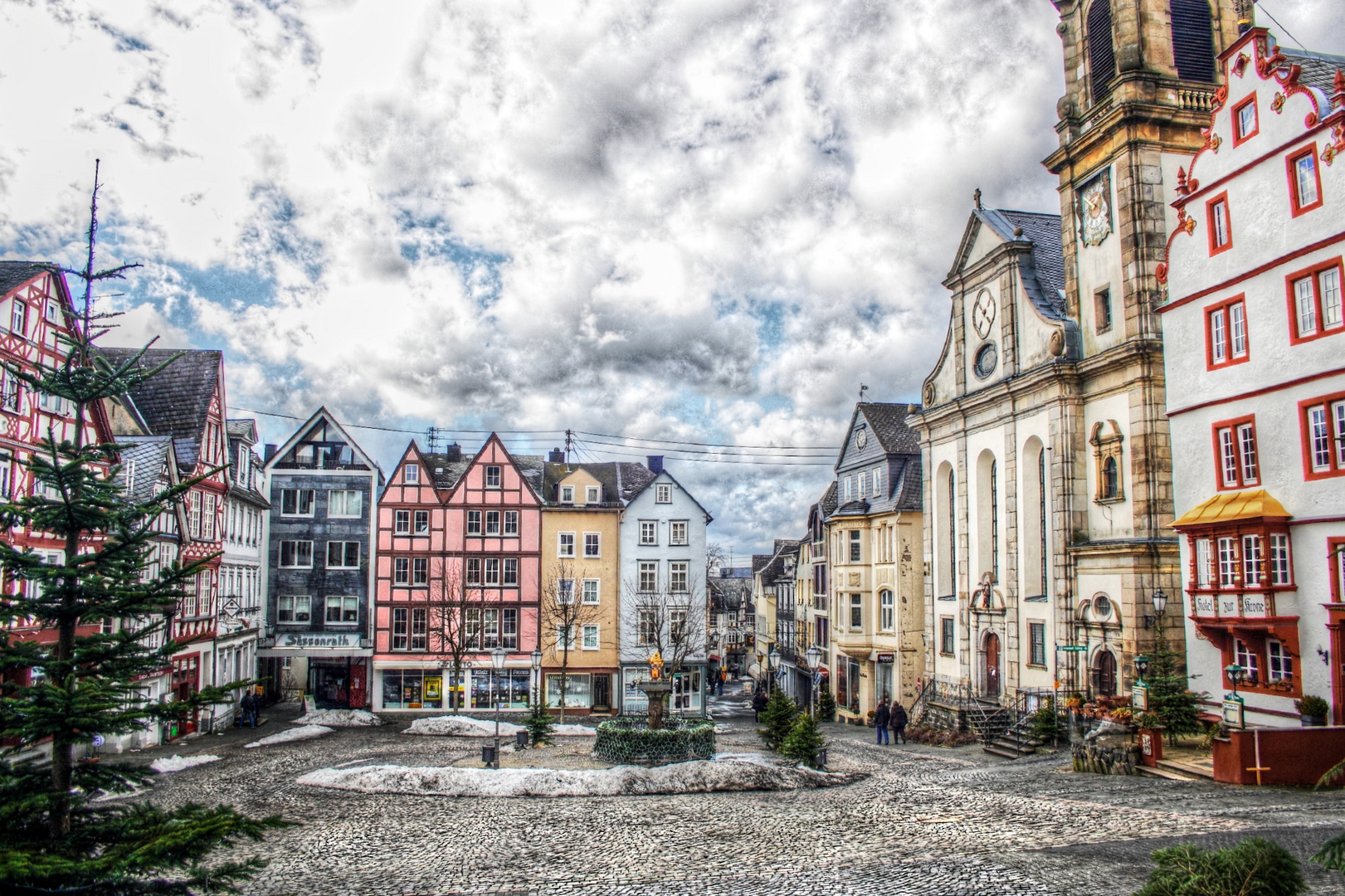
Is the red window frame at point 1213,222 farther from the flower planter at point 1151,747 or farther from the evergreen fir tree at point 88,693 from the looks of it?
the evergreen fir tree at point 88,693

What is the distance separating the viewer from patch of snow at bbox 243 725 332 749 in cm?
3366

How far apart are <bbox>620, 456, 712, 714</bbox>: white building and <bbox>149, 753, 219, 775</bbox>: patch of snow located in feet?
78.6

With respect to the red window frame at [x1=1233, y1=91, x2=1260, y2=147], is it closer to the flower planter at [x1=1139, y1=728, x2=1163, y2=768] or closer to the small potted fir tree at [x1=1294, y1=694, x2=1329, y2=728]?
the small potted fir tree at [x1=1294, y1=694, x2=1329, y2=728]

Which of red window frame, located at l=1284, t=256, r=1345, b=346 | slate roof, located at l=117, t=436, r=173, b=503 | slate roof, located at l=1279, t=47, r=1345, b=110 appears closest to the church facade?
slate roof, located at l=1279, t=47, r=1345, b=110

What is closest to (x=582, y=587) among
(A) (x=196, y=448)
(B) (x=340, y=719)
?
(B) (x=340, y=719)

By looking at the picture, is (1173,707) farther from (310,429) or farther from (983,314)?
(310,429)

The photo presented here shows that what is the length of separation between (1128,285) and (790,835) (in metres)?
21.9

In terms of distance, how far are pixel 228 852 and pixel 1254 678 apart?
22.8 metres

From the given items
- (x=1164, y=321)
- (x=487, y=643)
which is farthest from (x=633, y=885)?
(x=487, y=643)

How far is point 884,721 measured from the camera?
36125 millimetres

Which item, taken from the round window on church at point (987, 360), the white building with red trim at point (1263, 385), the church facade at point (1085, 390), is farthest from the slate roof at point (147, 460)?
the white building with red trim at point (1263, 385)

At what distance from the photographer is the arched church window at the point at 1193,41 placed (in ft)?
108

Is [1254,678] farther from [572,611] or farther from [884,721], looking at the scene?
[572,611]

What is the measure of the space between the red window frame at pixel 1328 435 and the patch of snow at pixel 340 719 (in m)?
33.6
